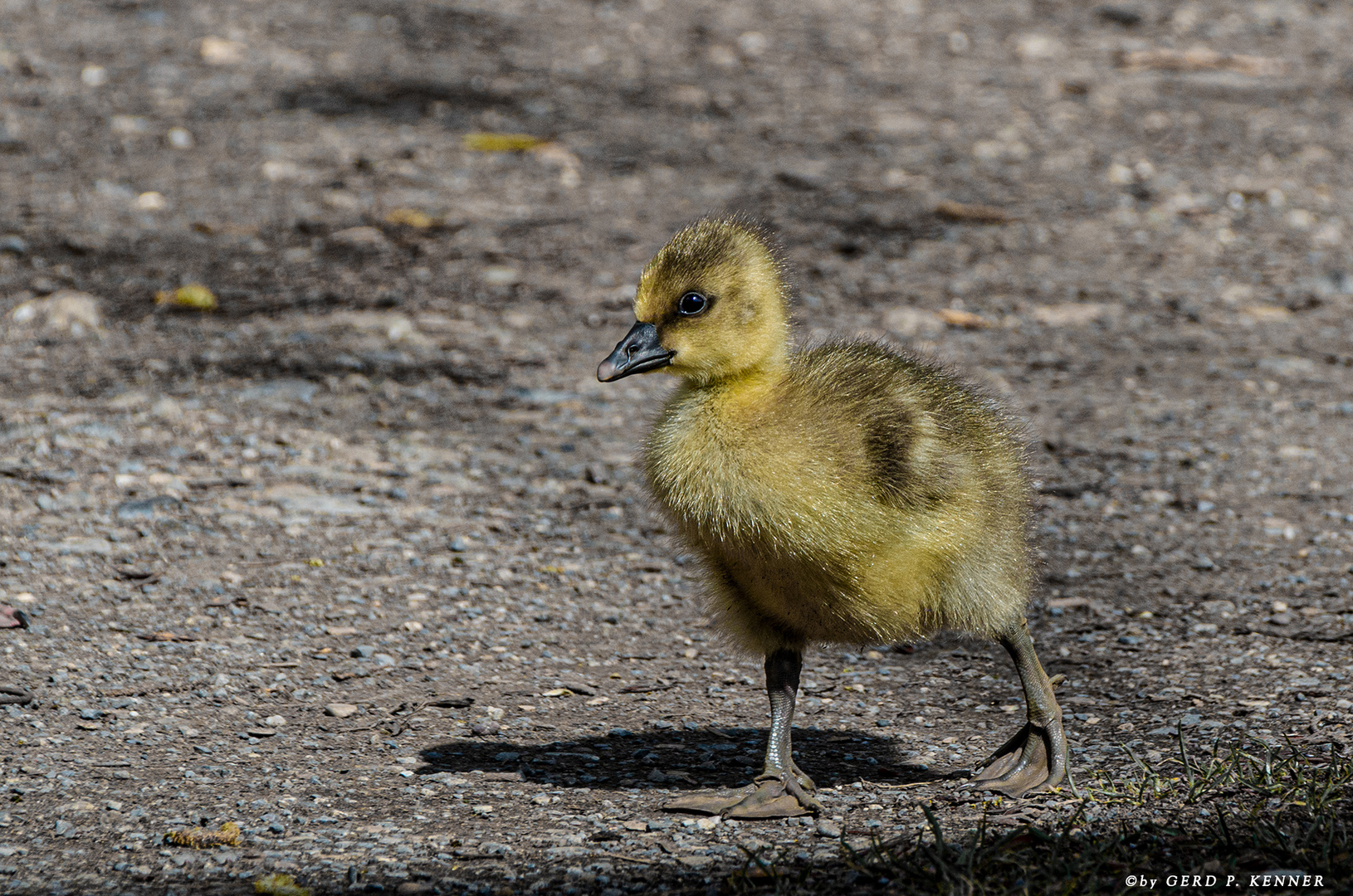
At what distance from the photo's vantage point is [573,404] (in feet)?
23.7

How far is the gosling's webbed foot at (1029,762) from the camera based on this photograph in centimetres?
406

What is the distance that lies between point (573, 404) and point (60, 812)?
3738 mm

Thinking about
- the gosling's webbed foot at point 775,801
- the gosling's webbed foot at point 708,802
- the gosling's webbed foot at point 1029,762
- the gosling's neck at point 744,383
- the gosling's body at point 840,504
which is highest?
the gosling's neck at point 744,383

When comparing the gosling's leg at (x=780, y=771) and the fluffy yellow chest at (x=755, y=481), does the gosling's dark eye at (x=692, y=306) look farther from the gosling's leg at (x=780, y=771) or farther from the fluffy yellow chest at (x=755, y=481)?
the gosling's leg at (x=780, y=771)

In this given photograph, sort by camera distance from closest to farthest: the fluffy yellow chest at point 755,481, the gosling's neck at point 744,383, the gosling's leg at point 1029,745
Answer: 1. the fluffy yellow chest at point 755,481
2. the gosling's leg at point 1029,745
3. the gosling's neck at point 744,383

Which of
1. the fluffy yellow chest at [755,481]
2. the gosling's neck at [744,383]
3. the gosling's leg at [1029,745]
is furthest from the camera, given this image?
the gosling's neck at [744,383]

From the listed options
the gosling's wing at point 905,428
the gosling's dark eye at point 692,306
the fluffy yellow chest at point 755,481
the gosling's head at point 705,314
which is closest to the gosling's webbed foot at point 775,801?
the fluffy yellow chest at point 755,481

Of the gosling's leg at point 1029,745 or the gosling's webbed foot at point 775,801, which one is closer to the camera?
the gosling's webbed foot at point 775,801

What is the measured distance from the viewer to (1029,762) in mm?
4141

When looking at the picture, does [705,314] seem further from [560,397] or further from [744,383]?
[560,397]

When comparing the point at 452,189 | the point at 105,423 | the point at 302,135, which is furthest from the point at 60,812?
the point at 302,135

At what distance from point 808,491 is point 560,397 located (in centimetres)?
348

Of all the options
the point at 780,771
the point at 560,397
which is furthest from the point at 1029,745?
the point at 560,397

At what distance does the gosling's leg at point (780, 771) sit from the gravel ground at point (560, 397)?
11cm
